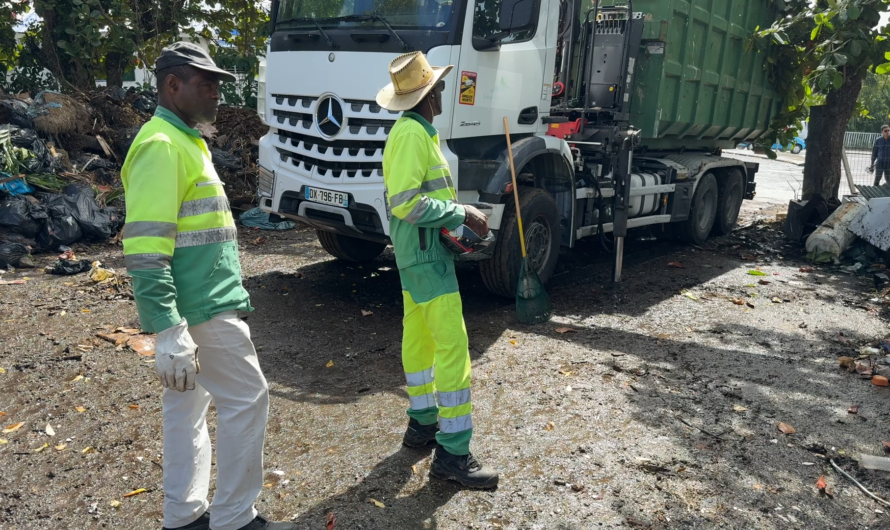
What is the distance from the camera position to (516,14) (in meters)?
5.30

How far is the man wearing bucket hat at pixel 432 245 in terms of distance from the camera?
3.31m

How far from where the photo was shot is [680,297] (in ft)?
22.4

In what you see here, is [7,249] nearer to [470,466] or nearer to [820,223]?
[470,466]

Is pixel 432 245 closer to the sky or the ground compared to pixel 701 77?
closer to the ground

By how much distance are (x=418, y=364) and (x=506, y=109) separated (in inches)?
115

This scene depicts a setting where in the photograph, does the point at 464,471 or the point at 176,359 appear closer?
the point at 176,359

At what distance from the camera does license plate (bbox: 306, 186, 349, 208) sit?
5516 millimetres

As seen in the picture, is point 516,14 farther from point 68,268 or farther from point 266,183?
point 68,268

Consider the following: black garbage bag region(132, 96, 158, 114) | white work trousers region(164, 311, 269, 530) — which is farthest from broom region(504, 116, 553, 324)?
black garbage bag region(132, 96, 158, 114)

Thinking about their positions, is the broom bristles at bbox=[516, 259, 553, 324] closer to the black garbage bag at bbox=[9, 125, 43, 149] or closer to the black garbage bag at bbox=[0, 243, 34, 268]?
the black garbage bag at bbox=[0, 243, 34, 268]

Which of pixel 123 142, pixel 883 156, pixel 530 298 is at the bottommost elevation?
pixel 530 298

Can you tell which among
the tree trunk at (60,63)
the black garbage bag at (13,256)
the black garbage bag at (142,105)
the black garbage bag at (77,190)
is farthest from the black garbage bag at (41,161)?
the tree trunk at (60,63)

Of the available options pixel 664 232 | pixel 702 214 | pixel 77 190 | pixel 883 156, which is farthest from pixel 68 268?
pixel 883 156

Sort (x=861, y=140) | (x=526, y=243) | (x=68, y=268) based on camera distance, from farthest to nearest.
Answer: (x=861, y=140), (x=68, y=268), (x=526, y=243)
